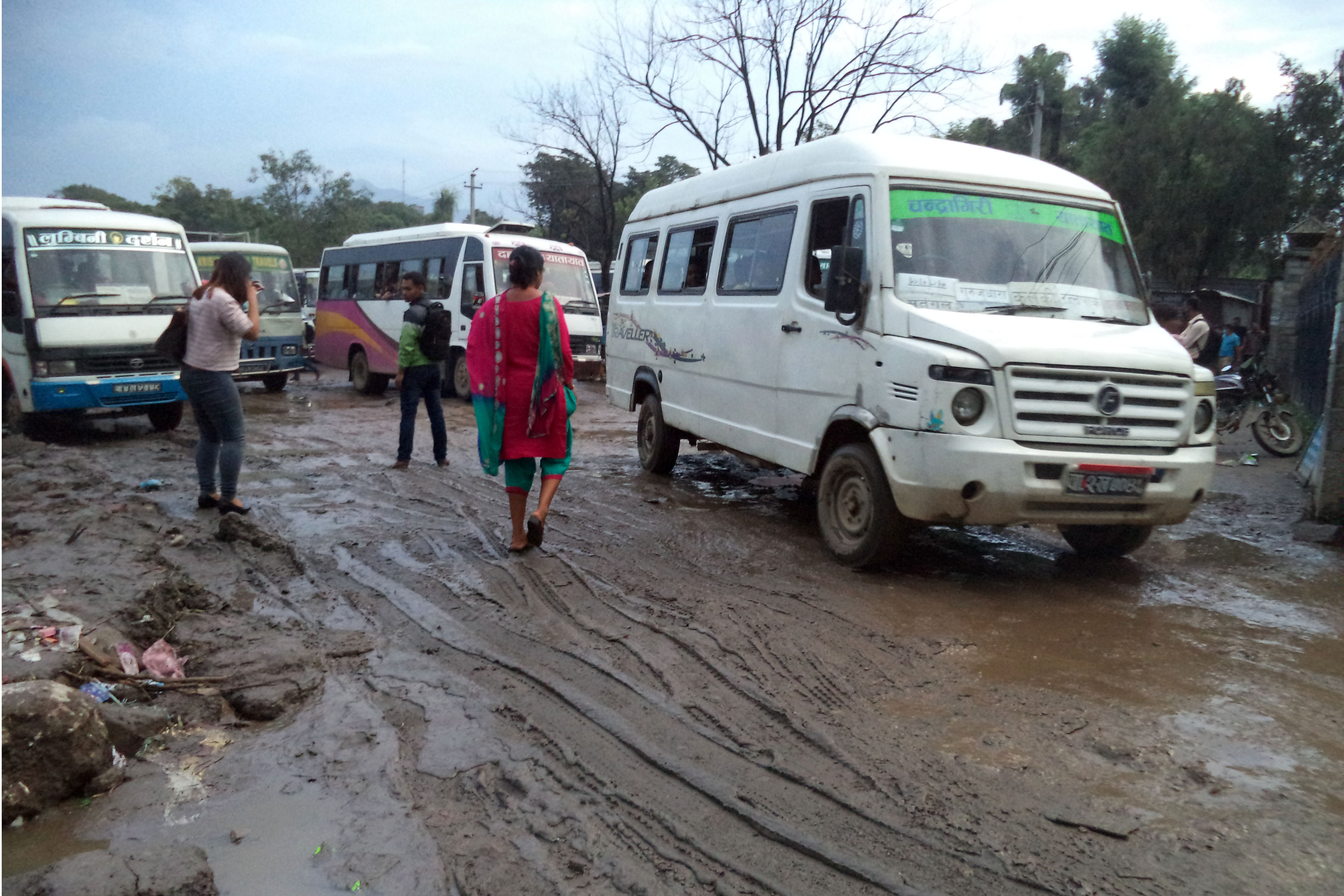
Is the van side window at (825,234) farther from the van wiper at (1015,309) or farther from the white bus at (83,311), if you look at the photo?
the white bus at (83,311)

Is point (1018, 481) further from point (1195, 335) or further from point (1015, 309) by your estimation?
point (1195, 335)

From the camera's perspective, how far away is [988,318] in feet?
17.2

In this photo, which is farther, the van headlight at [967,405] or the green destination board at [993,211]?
the green destination board at [993,211]

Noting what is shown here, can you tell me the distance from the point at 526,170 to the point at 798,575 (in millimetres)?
33686

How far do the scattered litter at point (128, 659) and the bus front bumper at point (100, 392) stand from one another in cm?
738

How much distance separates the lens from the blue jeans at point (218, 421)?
6.53 m

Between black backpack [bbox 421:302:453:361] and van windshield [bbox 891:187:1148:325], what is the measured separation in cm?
478

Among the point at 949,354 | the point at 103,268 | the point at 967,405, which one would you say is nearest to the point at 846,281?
the point at 949,354

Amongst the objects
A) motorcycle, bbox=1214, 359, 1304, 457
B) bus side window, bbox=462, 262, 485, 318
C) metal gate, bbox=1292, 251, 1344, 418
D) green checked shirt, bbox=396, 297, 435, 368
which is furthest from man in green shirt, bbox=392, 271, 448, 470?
metal gate, bbox=1292, 251, 1344, 418

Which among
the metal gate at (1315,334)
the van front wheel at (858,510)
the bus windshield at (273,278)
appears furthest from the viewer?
the bus windshield at (273,278)

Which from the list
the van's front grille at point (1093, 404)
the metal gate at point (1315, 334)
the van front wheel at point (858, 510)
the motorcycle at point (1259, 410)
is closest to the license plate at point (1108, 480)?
the van's front grille at point (1093, 404)

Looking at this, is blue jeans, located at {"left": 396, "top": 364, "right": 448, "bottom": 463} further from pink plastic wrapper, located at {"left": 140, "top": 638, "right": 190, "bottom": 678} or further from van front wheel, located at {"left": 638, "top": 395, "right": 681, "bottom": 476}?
pink plastic wrapper, located at {"left": 140, "top": 638, "right": 190, "bottom": 678}

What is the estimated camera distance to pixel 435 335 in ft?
29.4

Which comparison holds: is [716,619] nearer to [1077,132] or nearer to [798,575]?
[798,575]
